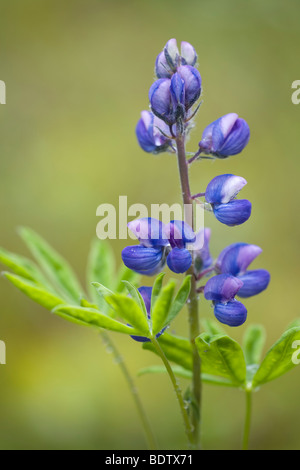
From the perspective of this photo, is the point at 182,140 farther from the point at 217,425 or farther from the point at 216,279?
the point at 217,425

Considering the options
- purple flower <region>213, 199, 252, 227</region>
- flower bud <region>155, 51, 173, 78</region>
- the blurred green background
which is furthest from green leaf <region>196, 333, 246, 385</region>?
the blurred green background

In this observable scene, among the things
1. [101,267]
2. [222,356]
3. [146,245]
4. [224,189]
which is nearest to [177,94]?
[224,189]

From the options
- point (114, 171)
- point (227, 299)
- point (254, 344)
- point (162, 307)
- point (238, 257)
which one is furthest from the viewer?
point (114, 171)

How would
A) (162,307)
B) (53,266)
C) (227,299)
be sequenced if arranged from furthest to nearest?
(53,266), (227,299), (162,307)

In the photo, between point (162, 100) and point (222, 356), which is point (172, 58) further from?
point (222, 356)

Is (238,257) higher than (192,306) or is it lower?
higher

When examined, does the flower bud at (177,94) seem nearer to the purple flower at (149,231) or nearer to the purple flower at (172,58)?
the purple flower at (172,58)
